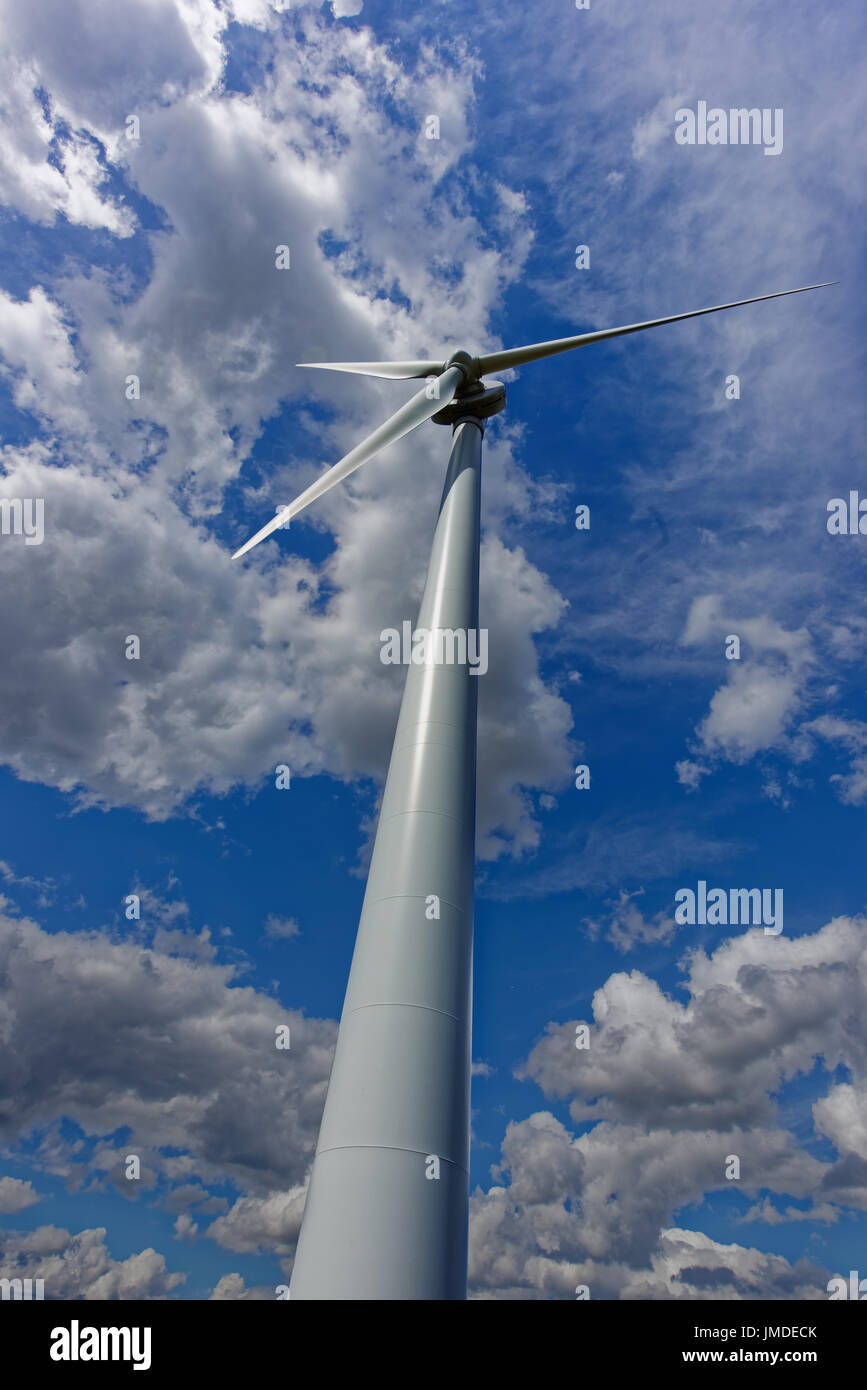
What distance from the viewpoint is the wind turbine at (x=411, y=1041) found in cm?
1316

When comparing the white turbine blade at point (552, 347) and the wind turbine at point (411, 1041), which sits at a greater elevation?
the white turbine blade at point (552, 347)

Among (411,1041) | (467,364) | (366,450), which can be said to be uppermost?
(467,364)

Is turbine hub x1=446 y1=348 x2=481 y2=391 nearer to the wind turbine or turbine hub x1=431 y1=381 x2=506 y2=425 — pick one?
turbine hub x1=431 y1=381 x2=506 y2=425

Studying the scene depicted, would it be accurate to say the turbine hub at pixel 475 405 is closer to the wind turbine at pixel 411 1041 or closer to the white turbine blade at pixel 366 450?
the white turbine blade at pixel 366 450

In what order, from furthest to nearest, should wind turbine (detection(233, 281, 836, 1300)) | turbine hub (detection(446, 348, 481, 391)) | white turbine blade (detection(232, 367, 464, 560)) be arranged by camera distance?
turbine hub (detection(446, 348, 481, 391)) → white turbine blade (detection(232, 367, 464, 560)) → wind turbine (detection(233, 281, 836, 1300))

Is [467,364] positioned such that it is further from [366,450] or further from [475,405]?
[366,450]

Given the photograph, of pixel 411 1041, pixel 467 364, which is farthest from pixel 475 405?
pixel 411 1041

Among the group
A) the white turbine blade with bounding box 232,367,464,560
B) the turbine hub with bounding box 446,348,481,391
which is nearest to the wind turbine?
the white turbine blade with bounding box 232,367,464,560

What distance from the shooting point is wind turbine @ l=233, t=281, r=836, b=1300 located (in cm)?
1316

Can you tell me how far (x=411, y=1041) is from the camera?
15227 millimetres

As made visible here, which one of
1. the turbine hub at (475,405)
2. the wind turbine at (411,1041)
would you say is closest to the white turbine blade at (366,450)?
the turbine hub at (475,405)
